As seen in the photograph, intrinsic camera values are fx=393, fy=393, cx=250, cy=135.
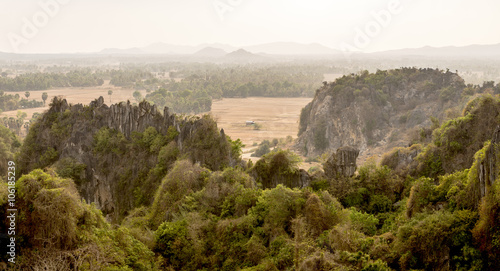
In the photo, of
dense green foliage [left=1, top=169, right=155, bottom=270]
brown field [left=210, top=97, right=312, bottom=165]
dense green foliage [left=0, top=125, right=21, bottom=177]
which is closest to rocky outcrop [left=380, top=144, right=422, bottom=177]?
dense green foliage [left=1, top=169, right=155, bottom=270]

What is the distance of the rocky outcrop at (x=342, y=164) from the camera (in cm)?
2397

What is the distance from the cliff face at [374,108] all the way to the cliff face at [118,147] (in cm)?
3599

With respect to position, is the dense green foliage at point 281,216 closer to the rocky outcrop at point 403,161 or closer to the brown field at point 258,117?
the rocky outcrop at point 403,161

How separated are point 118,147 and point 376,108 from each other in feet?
156

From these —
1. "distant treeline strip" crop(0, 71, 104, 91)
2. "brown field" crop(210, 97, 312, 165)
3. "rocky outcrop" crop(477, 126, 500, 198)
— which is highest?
"distant treeline strip" crop(0, 71, 104, 91)

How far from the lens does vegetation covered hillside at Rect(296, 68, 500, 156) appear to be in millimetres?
61969

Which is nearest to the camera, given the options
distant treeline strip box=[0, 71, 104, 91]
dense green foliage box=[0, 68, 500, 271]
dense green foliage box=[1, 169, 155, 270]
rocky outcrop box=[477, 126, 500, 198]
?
dense green foliage box=[0, 68, 500, 271]

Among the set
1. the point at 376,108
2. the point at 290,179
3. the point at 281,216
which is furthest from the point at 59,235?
the point at 376,108

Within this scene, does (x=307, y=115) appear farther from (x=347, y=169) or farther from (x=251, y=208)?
(x=251, y=208)

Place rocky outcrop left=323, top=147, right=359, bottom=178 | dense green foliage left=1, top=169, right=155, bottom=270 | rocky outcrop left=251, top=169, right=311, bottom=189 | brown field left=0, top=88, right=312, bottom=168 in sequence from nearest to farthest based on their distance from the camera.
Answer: dense green foliage left=1, top=169, right=155, bottom=270 < rocky outcrop left=251, top=169, right=311, bottom=189 < rocky outcrop left=323, top=147, right=359, bottom=178 < brown field left=0, top=88, right=312, bottom=168

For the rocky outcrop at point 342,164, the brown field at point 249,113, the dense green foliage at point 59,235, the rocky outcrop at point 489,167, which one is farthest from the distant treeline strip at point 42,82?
the rocky outcrop at point 489,167

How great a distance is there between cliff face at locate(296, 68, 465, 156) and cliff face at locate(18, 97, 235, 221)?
36.0 m

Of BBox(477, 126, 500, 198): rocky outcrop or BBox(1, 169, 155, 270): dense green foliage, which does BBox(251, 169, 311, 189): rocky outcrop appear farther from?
BBox(477, 126, 500, 198): rocky outcrop

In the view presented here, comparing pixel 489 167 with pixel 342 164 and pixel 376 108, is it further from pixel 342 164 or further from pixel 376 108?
pixel 376 108
